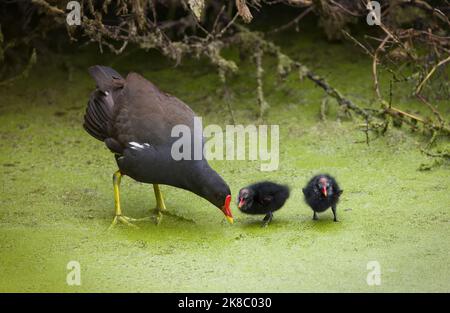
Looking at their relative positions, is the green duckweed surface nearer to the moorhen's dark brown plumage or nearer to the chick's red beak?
the chick's red beak

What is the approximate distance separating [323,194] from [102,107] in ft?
4.89

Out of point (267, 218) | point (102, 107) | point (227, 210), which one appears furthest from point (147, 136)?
point (267, 218)

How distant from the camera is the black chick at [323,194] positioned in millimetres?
5020

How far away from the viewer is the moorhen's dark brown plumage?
4.98 m

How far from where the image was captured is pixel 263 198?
16.7 feet

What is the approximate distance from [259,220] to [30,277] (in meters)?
1.53

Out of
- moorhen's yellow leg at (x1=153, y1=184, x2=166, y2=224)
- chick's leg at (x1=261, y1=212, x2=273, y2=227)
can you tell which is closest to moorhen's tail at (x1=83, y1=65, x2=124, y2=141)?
moorhen's yellow leg at (x1=153, y1=184, x2=166, y2=224)

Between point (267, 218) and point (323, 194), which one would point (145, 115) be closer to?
point (267, 218)

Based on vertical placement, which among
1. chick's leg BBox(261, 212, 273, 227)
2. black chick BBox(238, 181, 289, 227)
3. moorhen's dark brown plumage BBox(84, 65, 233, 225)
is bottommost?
chick's leg BBox(261, 212, 273, 227)

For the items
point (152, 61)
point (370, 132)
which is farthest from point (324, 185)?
point (152, 61)

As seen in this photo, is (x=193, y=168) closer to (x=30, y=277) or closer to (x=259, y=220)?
(x=259, y=220)

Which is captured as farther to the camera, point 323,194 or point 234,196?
point 234,196

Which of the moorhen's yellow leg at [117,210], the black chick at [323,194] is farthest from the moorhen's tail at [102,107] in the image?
the black chick at [323,194]

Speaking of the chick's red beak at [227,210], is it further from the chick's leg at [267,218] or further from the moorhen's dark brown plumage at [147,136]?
the chick's leg at [267,218]
